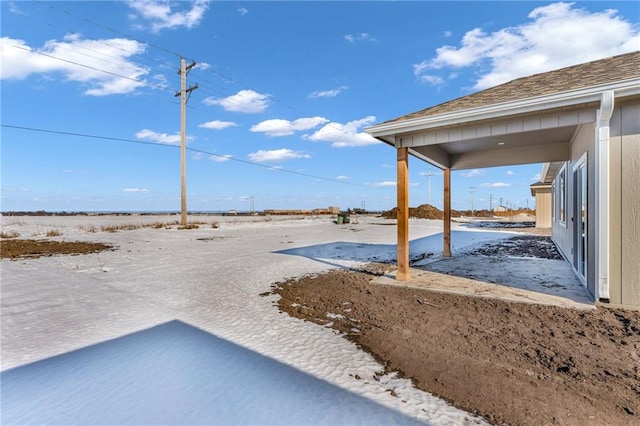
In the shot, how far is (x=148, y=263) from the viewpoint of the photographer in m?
8.52

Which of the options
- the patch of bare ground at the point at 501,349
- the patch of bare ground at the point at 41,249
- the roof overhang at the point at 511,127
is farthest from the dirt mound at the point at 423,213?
the patch of bare ground at the point at 501,349

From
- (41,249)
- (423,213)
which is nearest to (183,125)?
(41,249)

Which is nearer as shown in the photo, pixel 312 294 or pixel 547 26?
pixel 312 294

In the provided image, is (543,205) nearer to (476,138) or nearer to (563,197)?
(563,197)

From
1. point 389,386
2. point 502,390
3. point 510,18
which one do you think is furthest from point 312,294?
point 510,18

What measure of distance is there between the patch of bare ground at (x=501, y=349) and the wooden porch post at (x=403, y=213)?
0.78 meters

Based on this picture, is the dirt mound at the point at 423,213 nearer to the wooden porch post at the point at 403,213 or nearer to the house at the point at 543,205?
the house at the point at 543,205

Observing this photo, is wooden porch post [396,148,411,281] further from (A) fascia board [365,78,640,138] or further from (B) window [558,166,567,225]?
(B) window [558,166,567,225]

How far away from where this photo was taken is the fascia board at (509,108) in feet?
13.2

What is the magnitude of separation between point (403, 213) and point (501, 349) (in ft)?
10.6

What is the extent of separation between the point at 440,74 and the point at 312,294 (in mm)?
12834

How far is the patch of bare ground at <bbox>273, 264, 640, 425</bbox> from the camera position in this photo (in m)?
2.30

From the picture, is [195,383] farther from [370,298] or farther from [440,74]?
[440,74]

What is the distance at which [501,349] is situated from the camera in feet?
10.5
